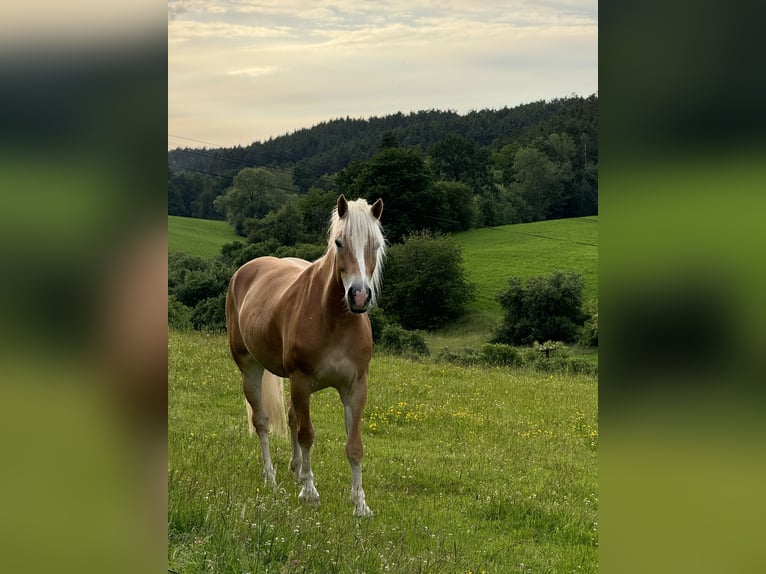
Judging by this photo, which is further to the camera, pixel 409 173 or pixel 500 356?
pixel 409 173

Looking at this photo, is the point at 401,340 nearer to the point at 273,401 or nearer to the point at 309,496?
the point at 273,401

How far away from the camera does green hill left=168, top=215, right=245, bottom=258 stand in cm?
5775

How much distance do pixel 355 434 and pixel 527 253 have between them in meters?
54.3

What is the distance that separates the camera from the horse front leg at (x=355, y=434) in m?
6.84

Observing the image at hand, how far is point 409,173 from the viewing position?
61.9m

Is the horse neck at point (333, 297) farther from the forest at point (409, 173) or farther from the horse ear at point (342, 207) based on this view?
the forest at point (409, 173)

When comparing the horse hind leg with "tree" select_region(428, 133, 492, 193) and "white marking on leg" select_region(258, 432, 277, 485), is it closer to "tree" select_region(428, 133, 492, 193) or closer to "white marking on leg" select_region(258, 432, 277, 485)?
"white marking on leg" select_region(258, 432, 277, 485)

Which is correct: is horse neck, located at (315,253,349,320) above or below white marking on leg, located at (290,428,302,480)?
above

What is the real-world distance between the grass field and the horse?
499 millimetres

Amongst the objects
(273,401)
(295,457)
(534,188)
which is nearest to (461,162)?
(534,188)

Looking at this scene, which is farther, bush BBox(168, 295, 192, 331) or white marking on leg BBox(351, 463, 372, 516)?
bush BBox(168, 295, 192, 331)

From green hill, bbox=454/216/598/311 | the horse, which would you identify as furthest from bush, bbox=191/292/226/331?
green hill, bbox=454/216/598/311

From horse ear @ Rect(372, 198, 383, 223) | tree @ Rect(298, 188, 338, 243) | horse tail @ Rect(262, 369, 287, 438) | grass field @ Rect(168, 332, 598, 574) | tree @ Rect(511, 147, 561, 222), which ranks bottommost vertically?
grass field @ Rect(168, 332, 598, 574)
